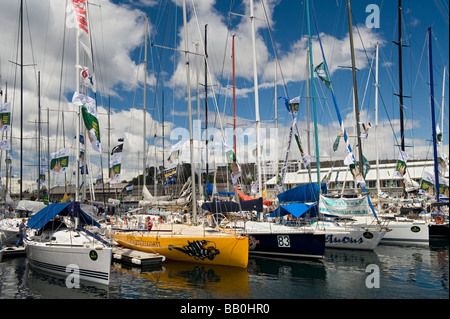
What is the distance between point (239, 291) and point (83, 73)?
45.3 feet

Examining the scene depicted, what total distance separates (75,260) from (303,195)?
15470 mm

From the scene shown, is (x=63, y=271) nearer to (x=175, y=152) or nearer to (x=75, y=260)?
(x=75, y=260)

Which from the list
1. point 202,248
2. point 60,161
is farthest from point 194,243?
A: point 60,161

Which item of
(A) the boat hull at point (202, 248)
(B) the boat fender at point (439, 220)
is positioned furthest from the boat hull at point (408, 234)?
(A) the boat hull at point (202, 248)

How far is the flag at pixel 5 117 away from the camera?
22047 mm

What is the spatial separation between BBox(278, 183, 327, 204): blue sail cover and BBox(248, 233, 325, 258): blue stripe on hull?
4.00 metres

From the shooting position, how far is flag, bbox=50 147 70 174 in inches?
956

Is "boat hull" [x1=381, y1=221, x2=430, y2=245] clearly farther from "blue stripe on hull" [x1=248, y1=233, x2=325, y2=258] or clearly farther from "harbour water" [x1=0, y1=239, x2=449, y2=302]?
"blue stripe on hull" [x1=248, y1=233, x2=325, y2=258]

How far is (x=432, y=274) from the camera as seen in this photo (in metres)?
16.9

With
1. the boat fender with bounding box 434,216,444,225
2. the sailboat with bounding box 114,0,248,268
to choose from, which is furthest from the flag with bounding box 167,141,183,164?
the boat fender with bounding box 434,216,444,225

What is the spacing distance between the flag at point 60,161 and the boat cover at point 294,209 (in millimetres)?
15042

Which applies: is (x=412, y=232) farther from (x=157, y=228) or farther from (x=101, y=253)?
(x=101, y=253)

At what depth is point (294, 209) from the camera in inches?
906
